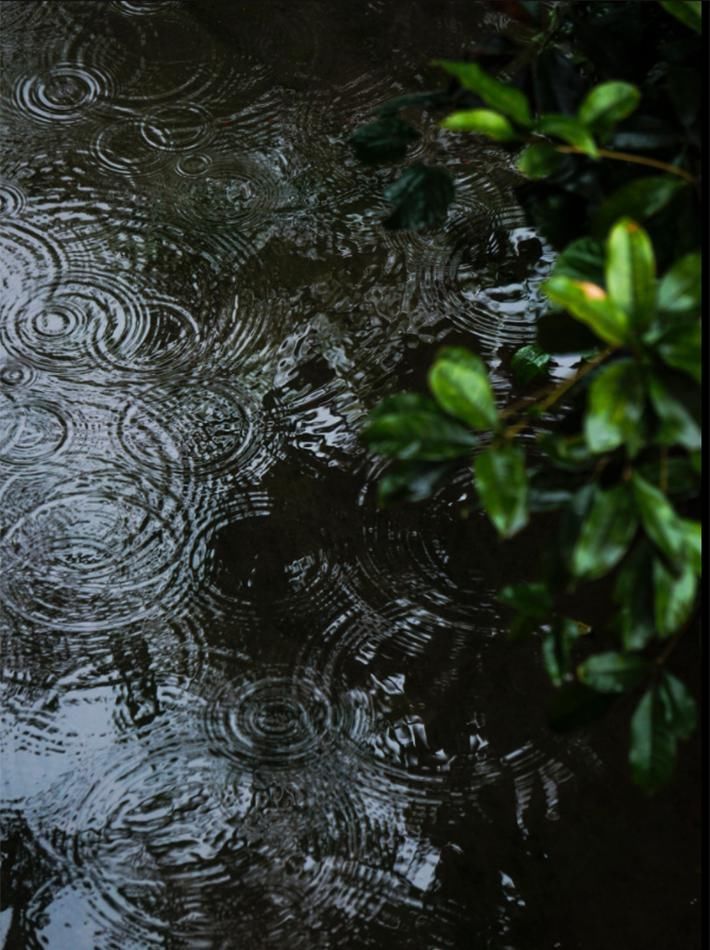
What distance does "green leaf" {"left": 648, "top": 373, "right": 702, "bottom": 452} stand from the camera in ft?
2.94

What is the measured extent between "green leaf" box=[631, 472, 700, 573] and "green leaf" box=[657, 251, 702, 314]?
0.13 m

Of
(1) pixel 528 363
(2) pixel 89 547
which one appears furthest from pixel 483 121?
(2) pixel 89 547

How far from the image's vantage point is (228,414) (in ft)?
7.07

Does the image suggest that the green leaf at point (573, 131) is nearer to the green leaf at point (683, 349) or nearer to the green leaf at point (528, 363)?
the green leaf at point (683, 349)

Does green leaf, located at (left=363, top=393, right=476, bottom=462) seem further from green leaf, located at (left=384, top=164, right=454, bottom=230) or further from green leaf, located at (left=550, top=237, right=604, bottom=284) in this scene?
green leaf, located at (left=384, top=164, right=454, bottom=230)

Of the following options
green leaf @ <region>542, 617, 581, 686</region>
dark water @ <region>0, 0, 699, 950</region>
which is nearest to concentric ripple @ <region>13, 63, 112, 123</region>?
dark water @ <region>0, 0, 699, 950</region>

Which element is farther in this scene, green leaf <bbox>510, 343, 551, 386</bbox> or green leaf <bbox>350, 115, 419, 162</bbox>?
green leaf <bbox>510, 343, 551, 386</bbox>

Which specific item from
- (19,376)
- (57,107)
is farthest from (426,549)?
(57,107)

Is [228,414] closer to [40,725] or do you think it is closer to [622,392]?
[40,725]

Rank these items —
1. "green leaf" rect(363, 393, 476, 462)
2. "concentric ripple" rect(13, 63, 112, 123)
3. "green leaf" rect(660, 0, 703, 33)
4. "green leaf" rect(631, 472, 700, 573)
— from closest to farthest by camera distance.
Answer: "green leaf" rect(631, 472, 700, 573) < "green leaf" rect(363, 393, 476, 462) < "green leaf" rect(660, 0, 703, 33) < "concentric ripple" rect(13, 63, 112, 123)

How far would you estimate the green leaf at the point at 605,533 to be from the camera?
897 millimetres

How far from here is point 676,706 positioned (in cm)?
104

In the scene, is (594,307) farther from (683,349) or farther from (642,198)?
(642,198)

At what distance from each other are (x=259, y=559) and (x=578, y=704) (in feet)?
3.12
